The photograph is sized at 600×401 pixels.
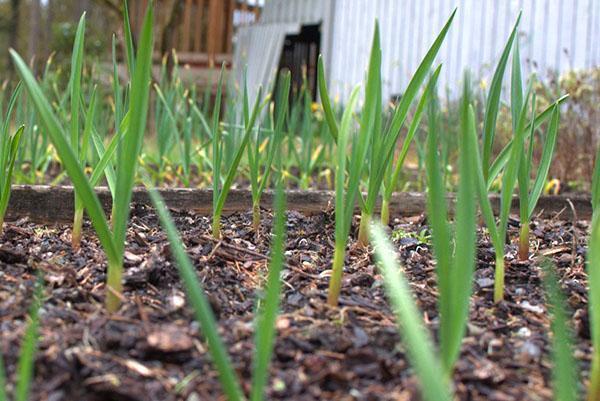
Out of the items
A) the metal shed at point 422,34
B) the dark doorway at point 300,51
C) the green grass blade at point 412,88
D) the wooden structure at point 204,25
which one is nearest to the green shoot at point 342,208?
the green grass blade at point 412,88

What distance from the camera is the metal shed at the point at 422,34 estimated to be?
14.1 ft

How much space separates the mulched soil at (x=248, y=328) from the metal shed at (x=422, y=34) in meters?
2.30

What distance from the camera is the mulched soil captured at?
1.95ft

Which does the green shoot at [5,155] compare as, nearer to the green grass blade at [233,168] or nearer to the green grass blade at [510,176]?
the green grass blade at [233,168]

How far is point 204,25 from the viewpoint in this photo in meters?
8.28

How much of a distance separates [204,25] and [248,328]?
26.3 feet

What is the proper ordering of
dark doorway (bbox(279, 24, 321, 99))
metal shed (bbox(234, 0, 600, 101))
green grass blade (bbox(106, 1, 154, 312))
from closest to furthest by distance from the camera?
1. green grass blade (bbox(106, 1, 154, 312))
2. metal shed (bbox(234, 0, 600, 101))
3. dark doorway (bbox(279, 24, 321, 99))

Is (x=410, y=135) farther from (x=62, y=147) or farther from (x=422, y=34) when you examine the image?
(x=422, y=34)

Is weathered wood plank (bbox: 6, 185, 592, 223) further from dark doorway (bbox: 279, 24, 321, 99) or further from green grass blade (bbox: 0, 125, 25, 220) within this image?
dark doorway (bbox: 279, 24, 321, 99)

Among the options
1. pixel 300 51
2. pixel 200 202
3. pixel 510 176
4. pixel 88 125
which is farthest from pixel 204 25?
pixel 510 176

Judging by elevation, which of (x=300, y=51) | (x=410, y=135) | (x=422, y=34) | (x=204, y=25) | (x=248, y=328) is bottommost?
(x=248, y=328)

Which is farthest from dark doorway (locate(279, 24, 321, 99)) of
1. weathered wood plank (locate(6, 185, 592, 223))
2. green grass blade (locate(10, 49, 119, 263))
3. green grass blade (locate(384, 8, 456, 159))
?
green grass blade (locate(10, 49, 119, 263))

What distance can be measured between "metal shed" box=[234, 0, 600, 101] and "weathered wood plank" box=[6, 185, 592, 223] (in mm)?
1438

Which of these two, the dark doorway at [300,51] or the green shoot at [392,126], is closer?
the green shoot at [392,126]
